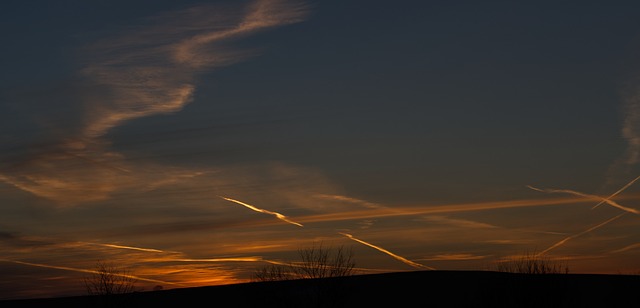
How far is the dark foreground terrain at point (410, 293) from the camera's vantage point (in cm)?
5194

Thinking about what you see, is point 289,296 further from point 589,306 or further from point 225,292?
point 225,292

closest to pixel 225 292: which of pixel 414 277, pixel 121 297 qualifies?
pixel 414 277

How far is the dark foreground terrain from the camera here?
51.9 metres

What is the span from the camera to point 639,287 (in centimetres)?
7894

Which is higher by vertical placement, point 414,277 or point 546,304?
point 414,277

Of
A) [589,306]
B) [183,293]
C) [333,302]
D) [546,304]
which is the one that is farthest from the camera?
[183,293]

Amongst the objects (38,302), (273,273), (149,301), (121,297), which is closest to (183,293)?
(149,301)

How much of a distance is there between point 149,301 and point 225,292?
28.7ft

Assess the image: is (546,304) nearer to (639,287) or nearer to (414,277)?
(639,287)

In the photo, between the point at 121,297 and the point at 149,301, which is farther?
the point at 149,301

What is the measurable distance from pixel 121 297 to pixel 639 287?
44880 millimetres

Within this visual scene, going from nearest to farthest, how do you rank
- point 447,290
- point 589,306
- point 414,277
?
point 589,306 → point 447,290 → point 414,277

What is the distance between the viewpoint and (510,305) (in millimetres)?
51594

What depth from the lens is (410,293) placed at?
304 ft
